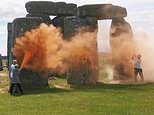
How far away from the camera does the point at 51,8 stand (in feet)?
147

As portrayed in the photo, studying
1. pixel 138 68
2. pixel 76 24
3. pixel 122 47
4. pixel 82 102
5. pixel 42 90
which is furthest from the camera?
pixel 122 47

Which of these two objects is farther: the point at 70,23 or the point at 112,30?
the point at 112,30

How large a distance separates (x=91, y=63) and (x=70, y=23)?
301 cm

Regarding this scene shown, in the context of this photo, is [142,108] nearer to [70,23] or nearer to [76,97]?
[76,97]

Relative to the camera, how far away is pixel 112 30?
40062 millimetres

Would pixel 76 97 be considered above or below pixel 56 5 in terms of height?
below

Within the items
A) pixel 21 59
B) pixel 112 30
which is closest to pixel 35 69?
pixel 21 59

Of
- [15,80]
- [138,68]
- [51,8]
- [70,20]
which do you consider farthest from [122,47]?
[15,80]

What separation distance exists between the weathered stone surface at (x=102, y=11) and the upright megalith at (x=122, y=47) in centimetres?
80

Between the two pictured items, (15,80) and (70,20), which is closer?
(15,80)

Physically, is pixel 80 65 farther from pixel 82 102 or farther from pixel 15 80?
pixel 82 102

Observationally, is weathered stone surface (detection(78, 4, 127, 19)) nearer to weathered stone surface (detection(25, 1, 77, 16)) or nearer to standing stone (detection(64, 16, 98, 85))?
standing stone (detection(64, 16, 98, 85))

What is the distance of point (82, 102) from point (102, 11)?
588 inches

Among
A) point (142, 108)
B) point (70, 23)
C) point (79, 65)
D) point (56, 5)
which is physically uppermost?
point (56, 5)
